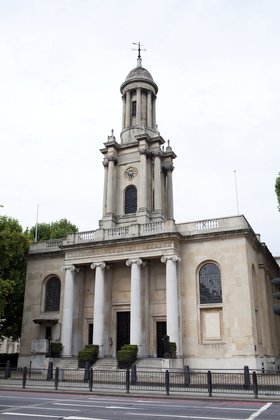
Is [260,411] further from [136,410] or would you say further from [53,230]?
[53,230]

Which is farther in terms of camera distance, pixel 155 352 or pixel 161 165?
pixel 161 165

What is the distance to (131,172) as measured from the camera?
139 feet

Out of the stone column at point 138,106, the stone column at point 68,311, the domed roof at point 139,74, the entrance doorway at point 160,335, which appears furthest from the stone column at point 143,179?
the entrance doorway at point 160,335

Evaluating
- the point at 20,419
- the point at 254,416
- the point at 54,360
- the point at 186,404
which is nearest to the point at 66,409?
the point at 20,419

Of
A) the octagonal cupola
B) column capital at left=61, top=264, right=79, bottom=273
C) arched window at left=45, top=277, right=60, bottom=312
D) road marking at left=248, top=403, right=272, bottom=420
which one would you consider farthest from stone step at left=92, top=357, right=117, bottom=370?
the octagonal cupola

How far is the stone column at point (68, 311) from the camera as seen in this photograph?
34.3 m

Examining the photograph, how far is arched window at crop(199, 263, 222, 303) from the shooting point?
32.7 meters

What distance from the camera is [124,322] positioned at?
35.7 metres

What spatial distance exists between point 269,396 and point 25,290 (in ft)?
92.9

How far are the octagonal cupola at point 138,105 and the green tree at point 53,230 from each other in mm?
12877

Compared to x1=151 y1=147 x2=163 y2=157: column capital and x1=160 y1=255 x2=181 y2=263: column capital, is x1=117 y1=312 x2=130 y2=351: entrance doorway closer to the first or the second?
x1=160 y1=255 x2=181 y2=263: column capital

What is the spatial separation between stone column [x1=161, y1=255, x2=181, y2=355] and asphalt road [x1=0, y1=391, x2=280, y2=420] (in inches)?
529

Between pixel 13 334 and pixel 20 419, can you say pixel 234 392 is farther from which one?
pixel 13 334

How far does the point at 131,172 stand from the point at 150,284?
12.6 meters
